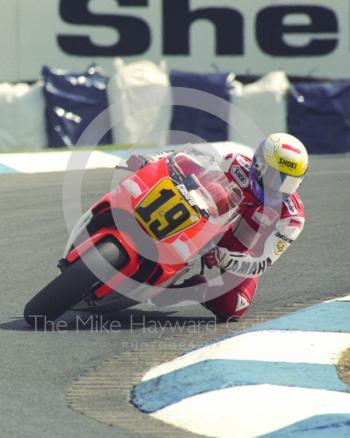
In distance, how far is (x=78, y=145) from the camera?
17.2 meters

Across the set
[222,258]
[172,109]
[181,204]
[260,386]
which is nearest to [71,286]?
[181,204]

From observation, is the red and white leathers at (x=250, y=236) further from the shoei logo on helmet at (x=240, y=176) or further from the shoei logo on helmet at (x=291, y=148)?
the shoei logo on helmet at (x=291, y=148)

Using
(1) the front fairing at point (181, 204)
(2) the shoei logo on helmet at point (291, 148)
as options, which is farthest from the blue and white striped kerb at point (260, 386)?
(2) the shoei logo on helmet at point (291, 148)

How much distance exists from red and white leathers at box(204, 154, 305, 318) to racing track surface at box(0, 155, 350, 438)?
24cm

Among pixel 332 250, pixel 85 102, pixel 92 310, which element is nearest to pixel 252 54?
pixel 85 102

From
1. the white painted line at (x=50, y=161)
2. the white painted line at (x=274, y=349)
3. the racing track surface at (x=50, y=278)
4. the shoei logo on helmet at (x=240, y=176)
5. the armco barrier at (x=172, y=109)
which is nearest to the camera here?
the racing track surface at (x=50, y=278)

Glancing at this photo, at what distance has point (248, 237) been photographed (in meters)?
8.37

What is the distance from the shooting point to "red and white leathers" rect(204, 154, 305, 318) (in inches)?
322

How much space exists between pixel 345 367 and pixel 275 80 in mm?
10710

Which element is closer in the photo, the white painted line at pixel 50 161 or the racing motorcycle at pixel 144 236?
the racing motorcycle at pixel 144 236

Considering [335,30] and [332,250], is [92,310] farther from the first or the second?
[335,30]

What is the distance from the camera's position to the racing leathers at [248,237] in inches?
322

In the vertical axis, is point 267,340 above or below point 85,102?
above

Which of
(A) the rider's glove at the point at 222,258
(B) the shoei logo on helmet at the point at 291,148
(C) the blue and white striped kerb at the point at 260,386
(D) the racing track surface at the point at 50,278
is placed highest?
(B) the shoei logo on helmet at the point at 291,148
